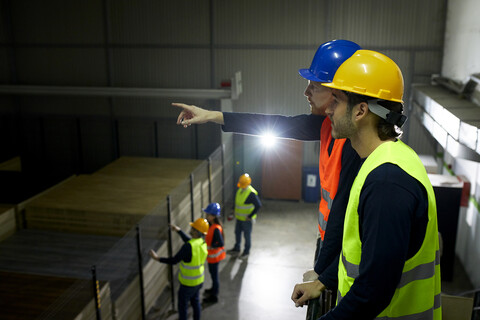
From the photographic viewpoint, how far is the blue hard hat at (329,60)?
2.31 m

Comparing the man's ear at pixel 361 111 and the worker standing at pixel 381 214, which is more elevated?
the man's ear at pixel 361 111

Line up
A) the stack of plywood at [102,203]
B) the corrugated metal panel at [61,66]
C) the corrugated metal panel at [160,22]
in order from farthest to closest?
the corrugated metal panel at [61,66], the corrugated metal panel at [160,22], the stack of plywood at [102,203]

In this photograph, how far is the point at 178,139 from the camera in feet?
48.0

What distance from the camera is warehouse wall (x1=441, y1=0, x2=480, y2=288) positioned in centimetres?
887

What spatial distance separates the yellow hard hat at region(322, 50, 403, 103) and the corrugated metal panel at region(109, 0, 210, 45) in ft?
41.0

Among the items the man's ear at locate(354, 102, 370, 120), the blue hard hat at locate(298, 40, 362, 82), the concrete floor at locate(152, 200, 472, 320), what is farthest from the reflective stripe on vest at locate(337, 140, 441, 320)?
the concrete floor at locate(152, 200, 472, 320)

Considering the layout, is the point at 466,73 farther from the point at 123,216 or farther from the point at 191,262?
the point at 123,216

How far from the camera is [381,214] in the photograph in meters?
1.52

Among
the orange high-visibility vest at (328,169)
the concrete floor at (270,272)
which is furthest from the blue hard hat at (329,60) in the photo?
the concrete floor at (270,272)

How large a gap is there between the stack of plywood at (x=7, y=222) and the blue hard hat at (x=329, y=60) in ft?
26.3

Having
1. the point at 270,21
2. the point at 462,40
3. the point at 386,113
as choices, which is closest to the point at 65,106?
the point at 270,21

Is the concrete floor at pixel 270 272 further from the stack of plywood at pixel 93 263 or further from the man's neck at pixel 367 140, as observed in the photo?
the man's neck at pixel 367 140

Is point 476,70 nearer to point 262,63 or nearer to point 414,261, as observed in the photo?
point 262,63

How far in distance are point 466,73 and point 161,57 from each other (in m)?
8.64
